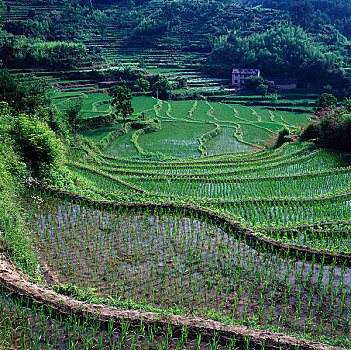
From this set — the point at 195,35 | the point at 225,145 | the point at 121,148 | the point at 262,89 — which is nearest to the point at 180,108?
the point at 262,89

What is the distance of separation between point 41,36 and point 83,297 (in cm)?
6207

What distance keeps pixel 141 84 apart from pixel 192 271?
36.3 m

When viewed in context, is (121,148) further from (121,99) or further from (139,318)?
(139,318)

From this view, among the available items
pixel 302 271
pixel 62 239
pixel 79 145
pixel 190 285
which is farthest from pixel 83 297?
pixel 79 145

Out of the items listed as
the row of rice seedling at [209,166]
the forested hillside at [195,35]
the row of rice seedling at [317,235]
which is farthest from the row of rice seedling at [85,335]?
the forested hillside at [195,35]

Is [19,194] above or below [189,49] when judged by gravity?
below

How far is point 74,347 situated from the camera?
4047mm

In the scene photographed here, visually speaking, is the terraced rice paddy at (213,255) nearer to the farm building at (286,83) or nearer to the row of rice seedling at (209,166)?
the row of rice seedling at (209,166)

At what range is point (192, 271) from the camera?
5895 millimetres

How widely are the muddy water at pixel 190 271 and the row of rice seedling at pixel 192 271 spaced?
0.05 ft

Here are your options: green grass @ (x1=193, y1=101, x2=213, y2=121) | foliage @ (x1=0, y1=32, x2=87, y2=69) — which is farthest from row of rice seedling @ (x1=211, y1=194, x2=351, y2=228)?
foliage @ (x1=0, y1=32, x2=87, y2=69)

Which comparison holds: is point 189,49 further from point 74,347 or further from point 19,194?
point 74,347

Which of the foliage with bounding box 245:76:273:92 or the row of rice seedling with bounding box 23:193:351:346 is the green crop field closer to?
the row of rice seedling with bounding box 23:193:351:346

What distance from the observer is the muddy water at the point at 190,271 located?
16.3ft
